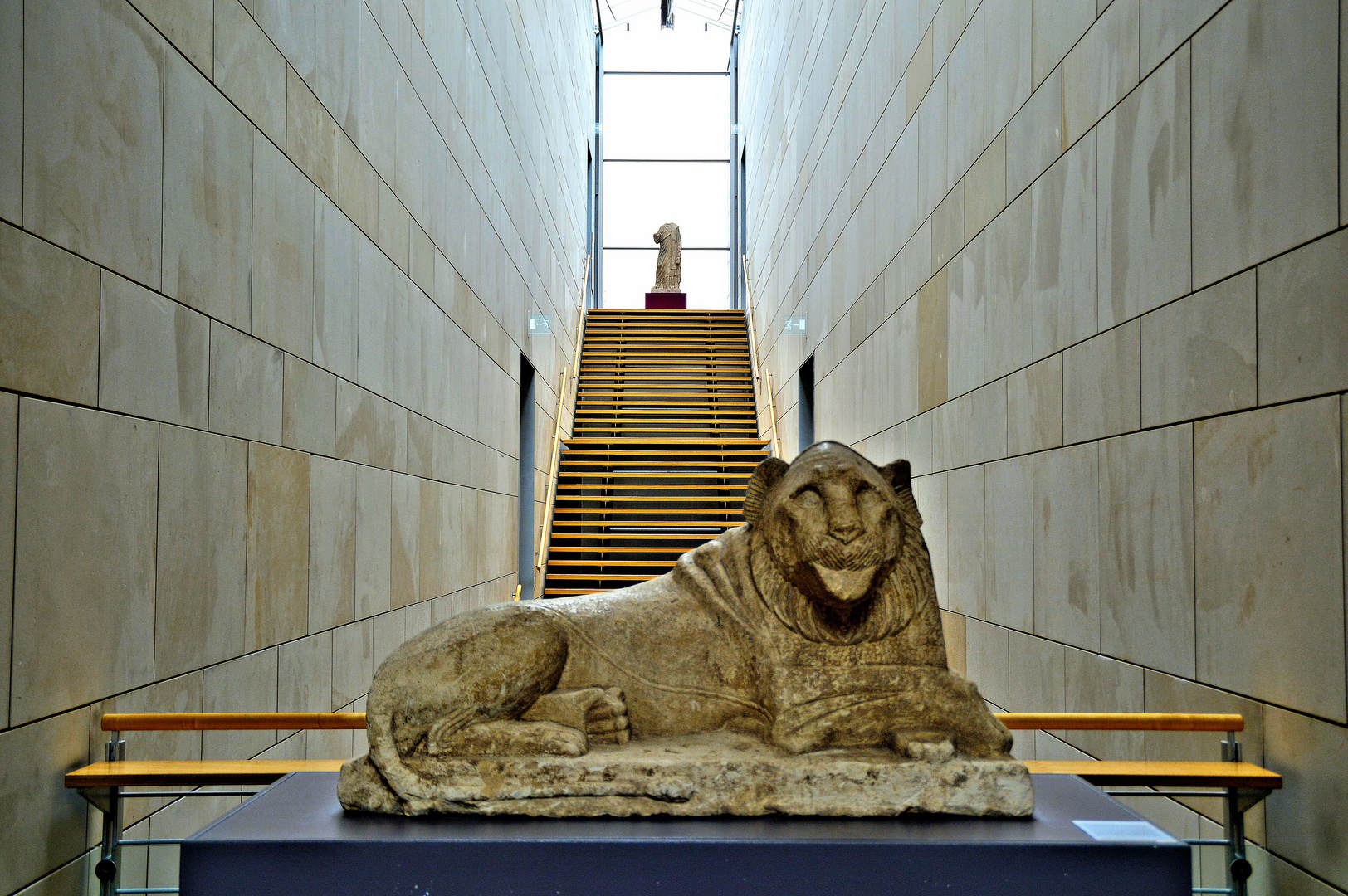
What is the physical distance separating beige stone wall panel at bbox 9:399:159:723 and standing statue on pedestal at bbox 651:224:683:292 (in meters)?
18.2

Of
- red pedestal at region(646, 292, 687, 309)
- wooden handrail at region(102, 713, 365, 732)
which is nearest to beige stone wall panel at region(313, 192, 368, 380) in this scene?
wooden handrail at region(102, 713, 365, 732)

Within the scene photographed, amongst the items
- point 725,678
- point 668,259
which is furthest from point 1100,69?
point 668,259

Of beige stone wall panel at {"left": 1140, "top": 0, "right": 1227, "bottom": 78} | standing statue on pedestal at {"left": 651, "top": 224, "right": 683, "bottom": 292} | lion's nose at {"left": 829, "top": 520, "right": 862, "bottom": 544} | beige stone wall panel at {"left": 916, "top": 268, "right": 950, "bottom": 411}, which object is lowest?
lion's nose at {"left": 829, "top": 520, "right": 862, "bottom": 544}

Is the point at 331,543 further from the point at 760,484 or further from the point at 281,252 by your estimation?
the point at 760,484

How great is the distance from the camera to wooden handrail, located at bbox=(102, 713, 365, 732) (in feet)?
9.77

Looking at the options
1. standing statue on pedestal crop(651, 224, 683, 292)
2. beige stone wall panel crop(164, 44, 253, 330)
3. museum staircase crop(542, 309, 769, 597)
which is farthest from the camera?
standing statue on pedestal crop(651, 224, 683, 292)

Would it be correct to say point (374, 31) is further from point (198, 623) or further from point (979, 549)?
point (979, 549)

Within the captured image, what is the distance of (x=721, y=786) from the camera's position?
261 centimetres

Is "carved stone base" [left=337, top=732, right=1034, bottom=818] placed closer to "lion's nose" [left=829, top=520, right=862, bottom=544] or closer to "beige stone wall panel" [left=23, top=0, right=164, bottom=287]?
"lion's nose" [left=829, top=520, right=862, bottom=544]

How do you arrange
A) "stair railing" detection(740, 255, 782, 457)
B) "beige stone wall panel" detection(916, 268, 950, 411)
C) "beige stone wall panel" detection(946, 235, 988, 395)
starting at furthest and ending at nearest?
"stair railing" detection(740, 255, 782, 457) → "beige stone wall panel" detection(916, 268, 950, 411) → "beige stone wall panel" detection(946, 235, 988, 395)

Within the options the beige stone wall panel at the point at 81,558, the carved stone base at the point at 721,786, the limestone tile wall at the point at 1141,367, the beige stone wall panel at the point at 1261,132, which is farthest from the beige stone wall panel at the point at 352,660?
the beige stone wall panel at the point at 1261,132

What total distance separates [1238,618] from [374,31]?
512 centimetres

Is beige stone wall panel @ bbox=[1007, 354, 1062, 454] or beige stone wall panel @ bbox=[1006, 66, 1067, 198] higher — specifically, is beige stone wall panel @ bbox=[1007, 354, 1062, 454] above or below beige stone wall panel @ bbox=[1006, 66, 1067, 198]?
below

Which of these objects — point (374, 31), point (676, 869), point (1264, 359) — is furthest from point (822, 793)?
point (374, 31)
